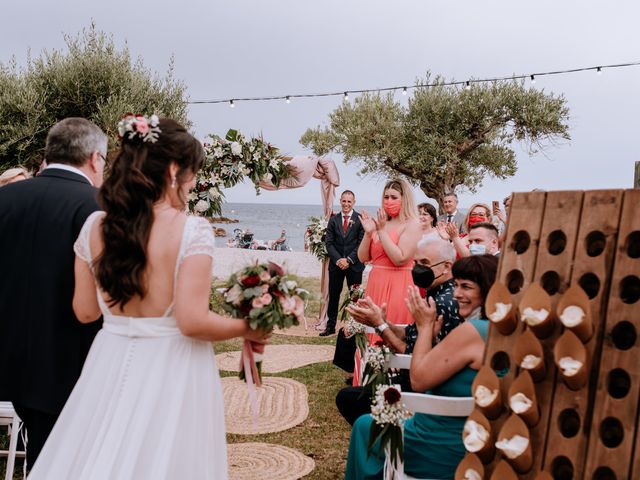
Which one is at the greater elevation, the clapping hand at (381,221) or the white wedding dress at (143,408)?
the clapping hand at (381,221)

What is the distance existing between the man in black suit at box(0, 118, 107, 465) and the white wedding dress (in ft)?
1.58

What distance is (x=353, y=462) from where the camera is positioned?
120 inches

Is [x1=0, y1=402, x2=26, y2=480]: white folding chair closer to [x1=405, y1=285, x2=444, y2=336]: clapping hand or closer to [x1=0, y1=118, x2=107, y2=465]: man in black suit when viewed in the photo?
[x1=0, y1=118, x2=107, y2=465]: man in black suit

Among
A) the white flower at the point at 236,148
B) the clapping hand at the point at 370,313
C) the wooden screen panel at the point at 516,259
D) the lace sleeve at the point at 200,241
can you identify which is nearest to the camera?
the lace sleeve at the point at 200,241

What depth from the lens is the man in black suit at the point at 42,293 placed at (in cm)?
264

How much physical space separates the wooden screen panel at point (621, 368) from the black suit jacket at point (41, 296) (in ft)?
6.94

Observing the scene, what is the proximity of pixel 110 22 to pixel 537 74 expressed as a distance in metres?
8.99

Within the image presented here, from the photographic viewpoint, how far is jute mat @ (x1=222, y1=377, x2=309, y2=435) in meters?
5.08

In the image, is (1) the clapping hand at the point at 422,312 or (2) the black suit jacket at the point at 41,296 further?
(1) the clapping hand at the point at 422,312

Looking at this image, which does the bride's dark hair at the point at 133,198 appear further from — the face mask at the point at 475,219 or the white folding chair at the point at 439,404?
the face mask at the point at 475,219

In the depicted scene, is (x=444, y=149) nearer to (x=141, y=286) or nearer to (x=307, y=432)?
(x=307, y=432)

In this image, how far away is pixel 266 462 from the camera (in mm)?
4297

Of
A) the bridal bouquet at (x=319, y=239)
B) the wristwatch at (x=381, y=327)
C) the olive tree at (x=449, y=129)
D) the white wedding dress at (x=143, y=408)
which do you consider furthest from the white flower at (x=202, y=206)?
the olive tree at (x=449, y=129)

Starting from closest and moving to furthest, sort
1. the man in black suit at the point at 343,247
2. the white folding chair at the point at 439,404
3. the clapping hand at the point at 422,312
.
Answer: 1. the white folding chair at the point at 439,404
2. the clapping hand at the point at 422,312
3. the man in black suit at the point at 343,247
